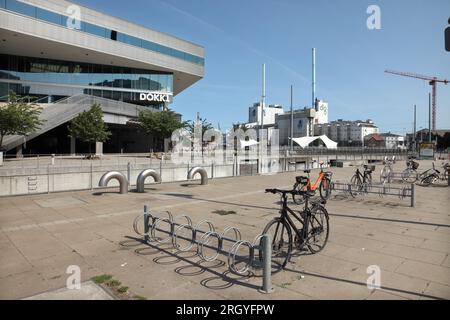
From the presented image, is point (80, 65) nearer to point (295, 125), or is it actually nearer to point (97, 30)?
point (97, 30)

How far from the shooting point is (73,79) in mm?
43531

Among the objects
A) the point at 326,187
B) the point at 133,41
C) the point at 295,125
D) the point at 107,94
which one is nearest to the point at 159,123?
the point at 107,94

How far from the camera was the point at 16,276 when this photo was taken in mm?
5344

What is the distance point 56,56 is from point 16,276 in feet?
148

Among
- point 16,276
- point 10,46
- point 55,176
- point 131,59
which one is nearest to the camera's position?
point 16,276

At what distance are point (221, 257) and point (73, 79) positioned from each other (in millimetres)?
43910

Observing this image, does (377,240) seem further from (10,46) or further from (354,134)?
(354,134)

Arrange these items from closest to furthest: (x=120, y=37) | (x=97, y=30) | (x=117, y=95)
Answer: (x=97, y=30), (x=120, y=37), (x=117, y=95)

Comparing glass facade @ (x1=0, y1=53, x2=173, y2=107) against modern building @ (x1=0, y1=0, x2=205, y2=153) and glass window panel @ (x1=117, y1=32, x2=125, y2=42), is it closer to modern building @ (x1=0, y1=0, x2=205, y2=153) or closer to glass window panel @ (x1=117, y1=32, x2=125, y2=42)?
modern building @ (x1=0, y1=0, x2=205, y2=153)

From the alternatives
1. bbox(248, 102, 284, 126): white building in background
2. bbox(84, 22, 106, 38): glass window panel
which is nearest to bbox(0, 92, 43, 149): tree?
bbox(84, 22, 106, 38): glass window panel

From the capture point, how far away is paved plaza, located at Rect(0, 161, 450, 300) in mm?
4809

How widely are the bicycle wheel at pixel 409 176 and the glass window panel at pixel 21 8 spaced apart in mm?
39200

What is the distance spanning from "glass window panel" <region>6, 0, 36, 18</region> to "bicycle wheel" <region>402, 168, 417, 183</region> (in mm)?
39200
